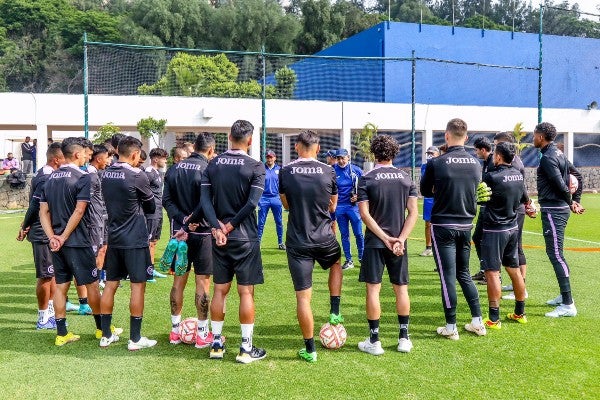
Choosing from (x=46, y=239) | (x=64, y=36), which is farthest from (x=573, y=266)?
(x=64, y=36)

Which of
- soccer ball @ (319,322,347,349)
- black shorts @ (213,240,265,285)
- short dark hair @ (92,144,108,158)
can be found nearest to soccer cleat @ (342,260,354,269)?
soccer ball @ (319,322,347,349)

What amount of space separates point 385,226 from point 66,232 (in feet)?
10.1

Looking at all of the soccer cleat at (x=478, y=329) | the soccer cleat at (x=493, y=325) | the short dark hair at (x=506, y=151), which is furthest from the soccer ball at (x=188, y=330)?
the short dark hair at (x=506, y=151)

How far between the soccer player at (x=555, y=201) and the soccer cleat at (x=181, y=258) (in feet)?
13.6

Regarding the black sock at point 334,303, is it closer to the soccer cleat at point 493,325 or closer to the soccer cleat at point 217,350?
the soccer cleat at point 217,350

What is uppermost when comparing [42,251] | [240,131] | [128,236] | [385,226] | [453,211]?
[240,131]

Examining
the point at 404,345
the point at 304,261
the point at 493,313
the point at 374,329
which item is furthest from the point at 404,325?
the point at 493,313

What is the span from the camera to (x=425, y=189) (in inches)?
234

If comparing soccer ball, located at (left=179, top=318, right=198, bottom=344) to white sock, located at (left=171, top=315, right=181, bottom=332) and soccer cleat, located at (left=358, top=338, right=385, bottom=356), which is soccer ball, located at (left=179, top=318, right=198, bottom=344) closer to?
white sock, located at (left=171, top=315, right=181, bottom=332)

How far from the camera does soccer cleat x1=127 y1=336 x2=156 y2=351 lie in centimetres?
551

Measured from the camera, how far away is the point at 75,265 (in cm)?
571

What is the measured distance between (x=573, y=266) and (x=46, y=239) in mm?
8100

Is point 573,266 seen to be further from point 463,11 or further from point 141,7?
point 463,11

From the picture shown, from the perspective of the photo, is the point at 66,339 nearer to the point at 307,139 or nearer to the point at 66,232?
the point at 66,232
